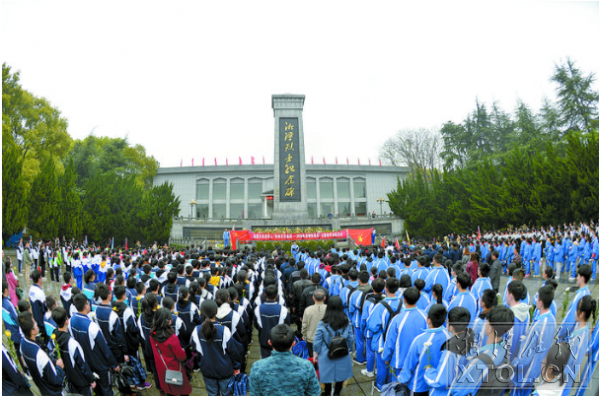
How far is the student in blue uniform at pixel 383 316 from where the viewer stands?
4445 mm

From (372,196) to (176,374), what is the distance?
145ft

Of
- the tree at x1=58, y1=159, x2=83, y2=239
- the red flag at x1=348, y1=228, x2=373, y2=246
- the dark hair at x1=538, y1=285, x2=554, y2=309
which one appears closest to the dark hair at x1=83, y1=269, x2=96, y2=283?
the dark hair at x1=538, y1=285, x2=554, y2=309

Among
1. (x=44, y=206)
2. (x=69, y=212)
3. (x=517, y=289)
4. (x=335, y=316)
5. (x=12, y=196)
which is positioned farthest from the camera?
(x=69, y=212)

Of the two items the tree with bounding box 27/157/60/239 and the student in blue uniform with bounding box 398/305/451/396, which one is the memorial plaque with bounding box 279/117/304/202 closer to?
the tree with bounding box 27/157/60/239

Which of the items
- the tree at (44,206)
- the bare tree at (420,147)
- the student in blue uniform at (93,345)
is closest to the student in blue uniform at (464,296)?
the student in blue uniform at (93,345)

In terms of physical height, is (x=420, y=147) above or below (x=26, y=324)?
above

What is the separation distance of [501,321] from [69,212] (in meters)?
23.9

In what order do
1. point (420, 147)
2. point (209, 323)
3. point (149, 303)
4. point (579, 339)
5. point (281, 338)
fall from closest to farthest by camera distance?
point (281, 338)
point (579, 339)
point (209, 323)
point (149, 303)
point (420, 147)

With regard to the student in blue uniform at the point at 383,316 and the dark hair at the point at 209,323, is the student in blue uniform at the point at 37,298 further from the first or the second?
the student in blue uniform at the point at 383,316

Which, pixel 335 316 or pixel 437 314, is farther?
pixel 335 316

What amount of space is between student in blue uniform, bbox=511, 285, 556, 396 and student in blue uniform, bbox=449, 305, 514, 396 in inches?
16.2

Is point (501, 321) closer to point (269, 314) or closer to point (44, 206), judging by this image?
point (269, 314)

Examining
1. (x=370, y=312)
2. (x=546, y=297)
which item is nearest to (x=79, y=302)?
(x=370, y=312)

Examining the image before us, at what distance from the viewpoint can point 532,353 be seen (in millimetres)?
3219
